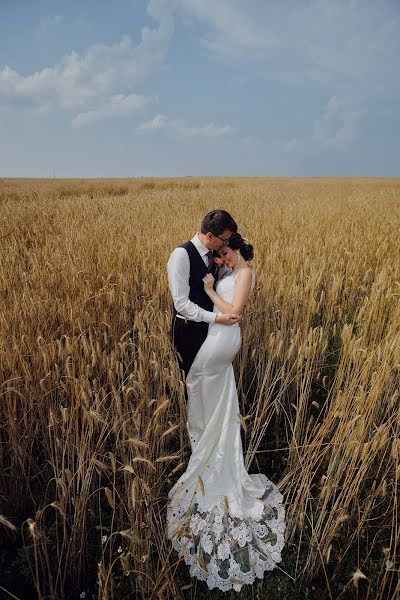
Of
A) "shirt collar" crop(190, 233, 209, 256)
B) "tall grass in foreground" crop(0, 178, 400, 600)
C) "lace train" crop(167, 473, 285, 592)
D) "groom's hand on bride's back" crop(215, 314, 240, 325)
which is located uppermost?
"shirt collar" crop(190, 233, 209, 256)

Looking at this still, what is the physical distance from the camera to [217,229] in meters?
1.94

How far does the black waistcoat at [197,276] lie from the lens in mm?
2094

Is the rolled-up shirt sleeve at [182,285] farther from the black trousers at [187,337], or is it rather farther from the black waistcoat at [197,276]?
the black trousers at [187,337]

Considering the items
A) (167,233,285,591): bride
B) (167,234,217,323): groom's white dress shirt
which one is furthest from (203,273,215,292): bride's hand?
(167,234,217,323): groom's white dress shirt

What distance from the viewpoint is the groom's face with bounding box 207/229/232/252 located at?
1963mm

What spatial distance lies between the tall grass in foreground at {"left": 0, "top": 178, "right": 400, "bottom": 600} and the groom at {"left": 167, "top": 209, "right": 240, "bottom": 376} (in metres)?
0.16

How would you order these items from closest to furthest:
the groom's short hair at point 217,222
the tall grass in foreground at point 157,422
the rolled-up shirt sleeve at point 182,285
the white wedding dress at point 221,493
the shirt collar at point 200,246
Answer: the tall grass in foreground at point 157,422 → the white wedding dress at point 221,493 → the groom's short hair at point 217,222 → the rolled-up shirt sleeve at point 182,285 → the shirt collar at point 200,246

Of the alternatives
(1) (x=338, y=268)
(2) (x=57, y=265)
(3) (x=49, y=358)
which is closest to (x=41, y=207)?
(2) (x=57, y=265)

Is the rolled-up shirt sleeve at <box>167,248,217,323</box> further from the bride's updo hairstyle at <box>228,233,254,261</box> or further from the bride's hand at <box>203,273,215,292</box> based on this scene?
the bride's updo hairstyle at <box>228,233,254,261</box>

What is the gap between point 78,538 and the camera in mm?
1586

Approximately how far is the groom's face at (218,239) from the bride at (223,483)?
34mm

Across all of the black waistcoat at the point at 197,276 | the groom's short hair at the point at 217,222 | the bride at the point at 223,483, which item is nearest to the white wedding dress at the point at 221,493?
the bride at the point at 223,483

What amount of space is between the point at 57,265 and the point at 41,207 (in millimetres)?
5134

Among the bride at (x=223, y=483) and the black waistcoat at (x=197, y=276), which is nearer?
the bride at (x=223, y=483)
